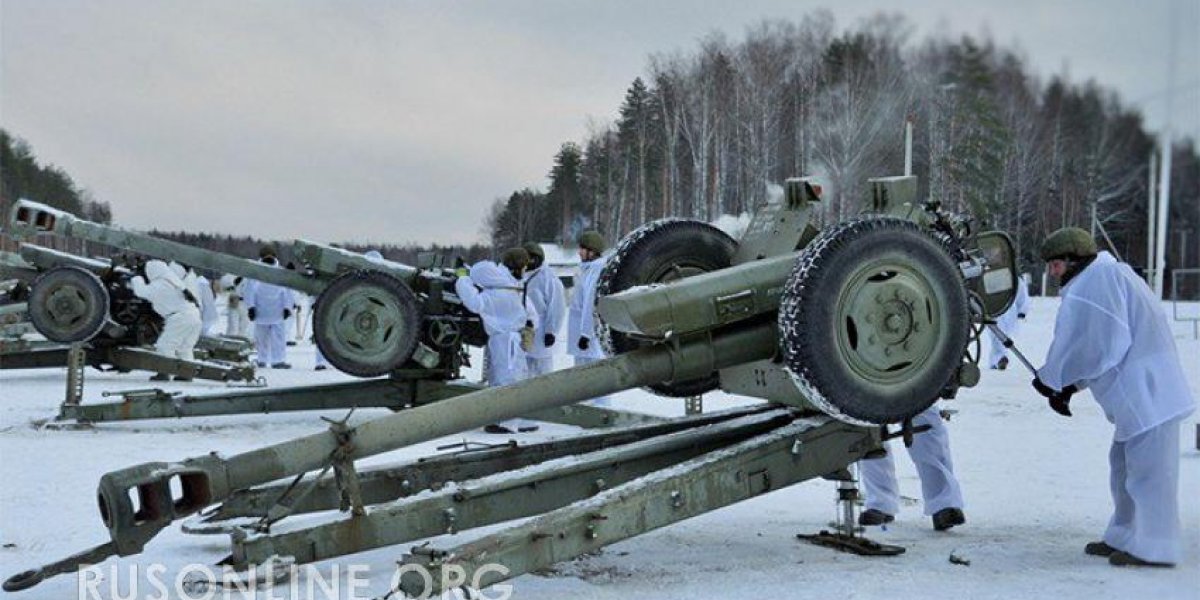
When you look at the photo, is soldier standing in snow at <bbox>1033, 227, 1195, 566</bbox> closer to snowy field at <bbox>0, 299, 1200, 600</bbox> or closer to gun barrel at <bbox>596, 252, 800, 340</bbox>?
snowy field at <bbox>0, 299, 1200, 600</bbox>

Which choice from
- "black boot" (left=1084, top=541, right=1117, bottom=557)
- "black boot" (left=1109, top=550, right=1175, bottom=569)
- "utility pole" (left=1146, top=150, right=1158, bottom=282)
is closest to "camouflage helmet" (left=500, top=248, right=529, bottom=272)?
"utility pole" (left=1146, top=150, right=1158, bottom=282)

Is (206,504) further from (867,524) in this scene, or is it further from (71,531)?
(867,524)

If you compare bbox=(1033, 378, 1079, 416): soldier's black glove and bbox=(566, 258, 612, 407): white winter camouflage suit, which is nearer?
bbox=(1033, 378, 1079, 416): soldier's black glove

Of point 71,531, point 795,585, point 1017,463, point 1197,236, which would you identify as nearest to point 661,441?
point 795,585

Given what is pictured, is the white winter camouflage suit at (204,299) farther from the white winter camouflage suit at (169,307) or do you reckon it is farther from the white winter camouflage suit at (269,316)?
the white winter camouflage suit at (169,307)

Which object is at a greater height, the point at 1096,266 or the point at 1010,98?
the point at 1010,98

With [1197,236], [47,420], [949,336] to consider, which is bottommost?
[47,420]

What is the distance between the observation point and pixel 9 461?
8234 mm

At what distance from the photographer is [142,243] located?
11367 mm

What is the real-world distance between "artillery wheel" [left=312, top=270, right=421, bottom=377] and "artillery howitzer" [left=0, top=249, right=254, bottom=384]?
11.9ft

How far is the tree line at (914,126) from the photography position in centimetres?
485

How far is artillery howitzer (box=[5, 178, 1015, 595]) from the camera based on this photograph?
14.7 feet

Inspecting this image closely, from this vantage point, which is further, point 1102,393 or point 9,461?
point 9,461

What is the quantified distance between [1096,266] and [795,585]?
207cm
